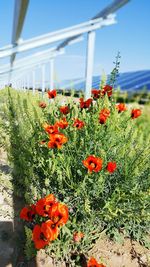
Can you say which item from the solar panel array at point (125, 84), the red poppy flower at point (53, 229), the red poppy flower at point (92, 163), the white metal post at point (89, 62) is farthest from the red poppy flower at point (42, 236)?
the white metal post at point (89, 62)

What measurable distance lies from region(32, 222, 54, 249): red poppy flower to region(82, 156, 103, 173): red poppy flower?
1.27ft

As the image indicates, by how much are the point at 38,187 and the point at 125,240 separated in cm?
75

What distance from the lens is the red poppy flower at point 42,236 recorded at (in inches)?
61.9

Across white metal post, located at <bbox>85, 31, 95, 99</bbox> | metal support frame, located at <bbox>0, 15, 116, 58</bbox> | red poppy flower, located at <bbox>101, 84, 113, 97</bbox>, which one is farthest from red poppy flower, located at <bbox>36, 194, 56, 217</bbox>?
white metal post, located at <bbox>85, 31, 95, 99</bbox>

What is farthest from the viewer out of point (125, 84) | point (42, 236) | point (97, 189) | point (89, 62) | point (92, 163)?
point (125, 84)

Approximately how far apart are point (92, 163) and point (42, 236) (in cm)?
46

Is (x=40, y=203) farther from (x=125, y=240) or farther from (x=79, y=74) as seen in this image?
(x=79, y=74)

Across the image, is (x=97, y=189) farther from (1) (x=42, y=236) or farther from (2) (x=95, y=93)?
(2) (x=95, y=93)

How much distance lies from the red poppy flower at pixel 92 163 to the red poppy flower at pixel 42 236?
0.39 meters

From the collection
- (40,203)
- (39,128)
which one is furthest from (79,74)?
(40,203)

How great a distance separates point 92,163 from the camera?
1.84m

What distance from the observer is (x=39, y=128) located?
2900 mm

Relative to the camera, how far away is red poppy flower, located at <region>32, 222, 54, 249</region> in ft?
5.16

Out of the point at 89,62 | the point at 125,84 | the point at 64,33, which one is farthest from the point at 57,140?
the point at 125,84
